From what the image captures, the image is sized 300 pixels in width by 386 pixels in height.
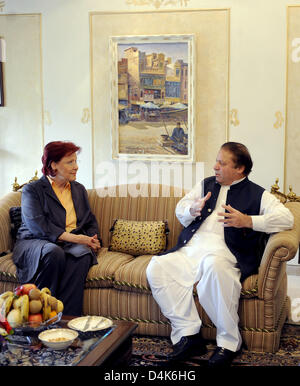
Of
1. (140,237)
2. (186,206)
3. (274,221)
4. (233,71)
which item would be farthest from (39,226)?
(233,71)

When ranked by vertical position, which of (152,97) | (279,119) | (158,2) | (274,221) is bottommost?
(274,221)

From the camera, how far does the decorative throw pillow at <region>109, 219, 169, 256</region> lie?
407 cm

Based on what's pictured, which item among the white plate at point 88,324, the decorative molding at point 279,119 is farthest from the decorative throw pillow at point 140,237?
the decorative molding at point 279,119

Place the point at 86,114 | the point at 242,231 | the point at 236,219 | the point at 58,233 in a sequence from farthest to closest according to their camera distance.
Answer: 1. the point at 86,114
2. the point at 58,233
3. the point at 242,231
4. the point at 236,219

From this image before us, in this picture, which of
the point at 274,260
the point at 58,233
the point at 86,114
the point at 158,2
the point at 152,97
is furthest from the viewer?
the point at 86,114

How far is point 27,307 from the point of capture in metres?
2.71

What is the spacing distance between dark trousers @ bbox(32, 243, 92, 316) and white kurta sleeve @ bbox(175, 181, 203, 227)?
29.2 inches

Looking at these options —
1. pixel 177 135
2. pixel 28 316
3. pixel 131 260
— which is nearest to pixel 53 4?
pixel 177 135

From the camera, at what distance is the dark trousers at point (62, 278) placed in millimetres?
3682

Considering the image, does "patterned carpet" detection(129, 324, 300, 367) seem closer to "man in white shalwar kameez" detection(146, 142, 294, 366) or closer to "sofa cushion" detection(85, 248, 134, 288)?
"man in white shalwar kameez" detection(146, 142, 294, 366)

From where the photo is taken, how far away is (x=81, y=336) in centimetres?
273

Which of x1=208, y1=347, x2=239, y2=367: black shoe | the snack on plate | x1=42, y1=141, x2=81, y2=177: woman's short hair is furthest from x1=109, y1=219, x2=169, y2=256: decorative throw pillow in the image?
the snack on plate

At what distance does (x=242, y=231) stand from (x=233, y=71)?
2142mm

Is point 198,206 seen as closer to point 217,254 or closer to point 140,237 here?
point 217,254
